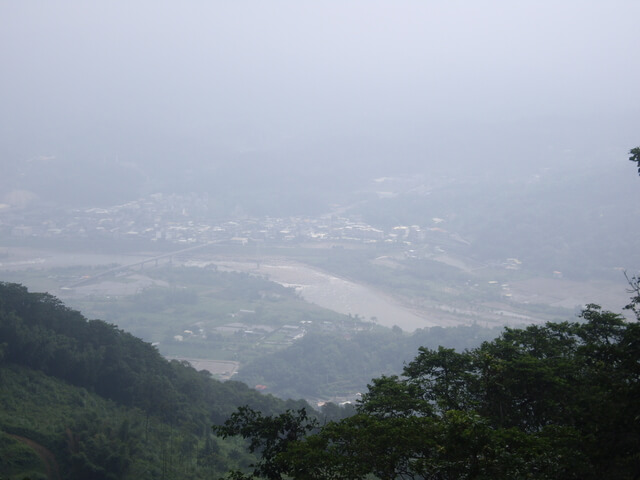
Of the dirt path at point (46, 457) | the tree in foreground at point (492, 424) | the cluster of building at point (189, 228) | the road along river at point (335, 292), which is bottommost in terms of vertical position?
the dirt path at point (46, 457)

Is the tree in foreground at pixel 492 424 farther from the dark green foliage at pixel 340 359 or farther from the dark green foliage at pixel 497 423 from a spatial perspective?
the dark green foliage at pixel 340 359

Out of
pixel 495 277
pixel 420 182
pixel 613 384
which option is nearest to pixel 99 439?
pixel 613 384

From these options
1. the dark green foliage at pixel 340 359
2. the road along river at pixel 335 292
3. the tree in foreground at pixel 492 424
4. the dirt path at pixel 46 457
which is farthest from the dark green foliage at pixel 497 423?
the road along river at pixel 335 292

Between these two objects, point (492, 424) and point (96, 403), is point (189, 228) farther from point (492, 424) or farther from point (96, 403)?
point (492, 424)

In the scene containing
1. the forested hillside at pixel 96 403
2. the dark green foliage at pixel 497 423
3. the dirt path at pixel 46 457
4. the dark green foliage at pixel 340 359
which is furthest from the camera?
the dark green foliage at pixel 340 359

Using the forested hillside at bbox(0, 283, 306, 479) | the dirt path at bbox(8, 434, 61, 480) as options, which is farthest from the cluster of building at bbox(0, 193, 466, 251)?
the dirt path at bbox(8, 434, 61, 480)

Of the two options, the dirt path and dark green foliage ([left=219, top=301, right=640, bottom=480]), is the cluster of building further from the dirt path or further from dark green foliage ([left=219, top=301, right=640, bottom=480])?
dark green foliage ([left=219, top=301, right=640, bottom=480])
